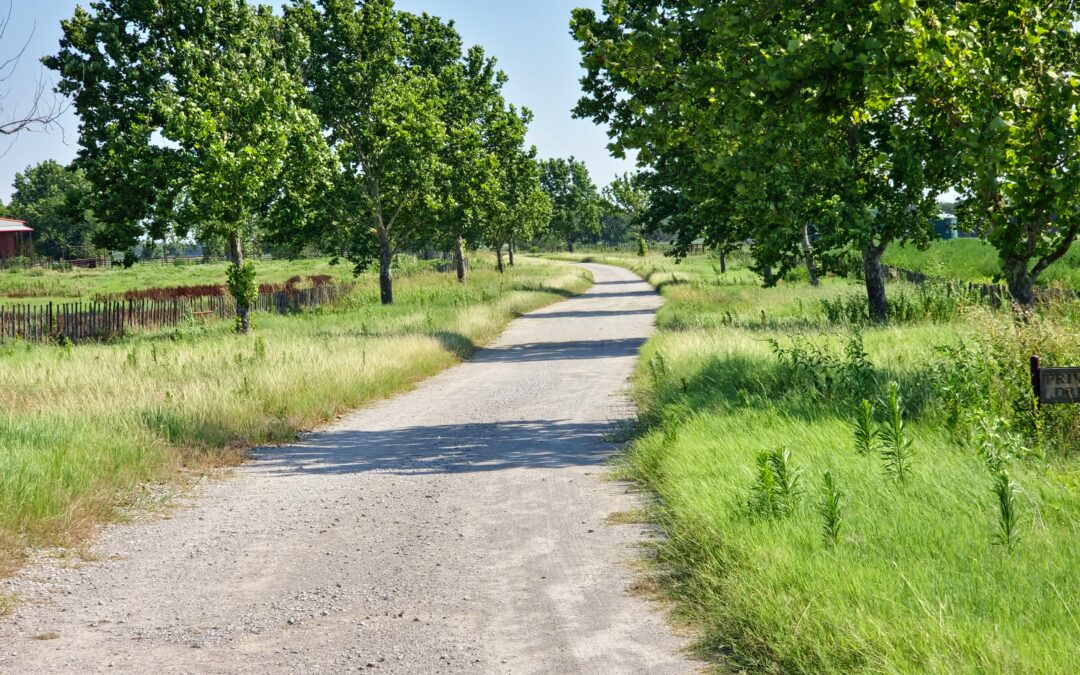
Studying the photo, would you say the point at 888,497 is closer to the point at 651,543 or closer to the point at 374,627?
the point at 651,543

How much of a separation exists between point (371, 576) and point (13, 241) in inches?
3838

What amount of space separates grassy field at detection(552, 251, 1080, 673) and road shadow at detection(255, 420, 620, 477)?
32.0 inches

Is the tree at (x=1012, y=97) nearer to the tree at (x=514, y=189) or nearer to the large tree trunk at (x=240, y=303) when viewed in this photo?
the large tree trunk at (x=240, y=303)

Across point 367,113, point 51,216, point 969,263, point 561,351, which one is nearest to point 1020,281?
point 561,351

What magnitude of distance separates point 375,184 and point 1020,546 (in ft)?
105

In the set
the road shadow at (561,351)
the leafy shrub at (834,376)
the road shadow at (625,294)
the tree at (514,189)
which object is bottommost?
the road shadow at (561,351)

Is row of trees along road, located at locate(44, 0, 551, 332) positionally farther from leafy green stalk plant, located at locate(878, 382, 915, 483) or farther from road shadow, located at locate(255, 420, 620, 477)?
leafy green stalk plant, located at locate(878, 382, 915, 483)

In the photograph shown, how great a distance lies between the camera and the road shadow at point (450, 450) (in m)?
9.52

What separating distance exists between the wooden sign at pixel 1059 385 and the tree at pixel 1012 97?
2.23m

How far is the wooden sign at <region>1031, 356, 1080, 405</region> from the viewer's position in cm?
595

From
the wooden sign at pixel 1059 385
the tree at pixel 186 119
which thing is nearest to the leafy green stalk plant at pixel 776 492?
the wooden sign at pixel 1059 385

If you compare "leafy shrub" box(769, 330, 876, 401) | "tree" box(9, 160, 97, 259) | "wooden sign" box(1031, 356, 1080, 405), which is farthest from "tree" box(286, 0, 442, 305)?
"tree" box(9, 160, 97, 259)

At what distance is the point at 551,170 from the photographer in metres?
109

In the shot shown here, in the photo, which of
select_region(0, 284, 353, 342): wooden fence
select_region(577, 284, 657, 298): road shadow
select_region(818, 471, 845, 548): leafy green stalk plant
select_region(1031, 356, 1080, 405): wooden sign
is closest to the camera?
select_region(818, 471, 845, 548): leafy green stalk plant
